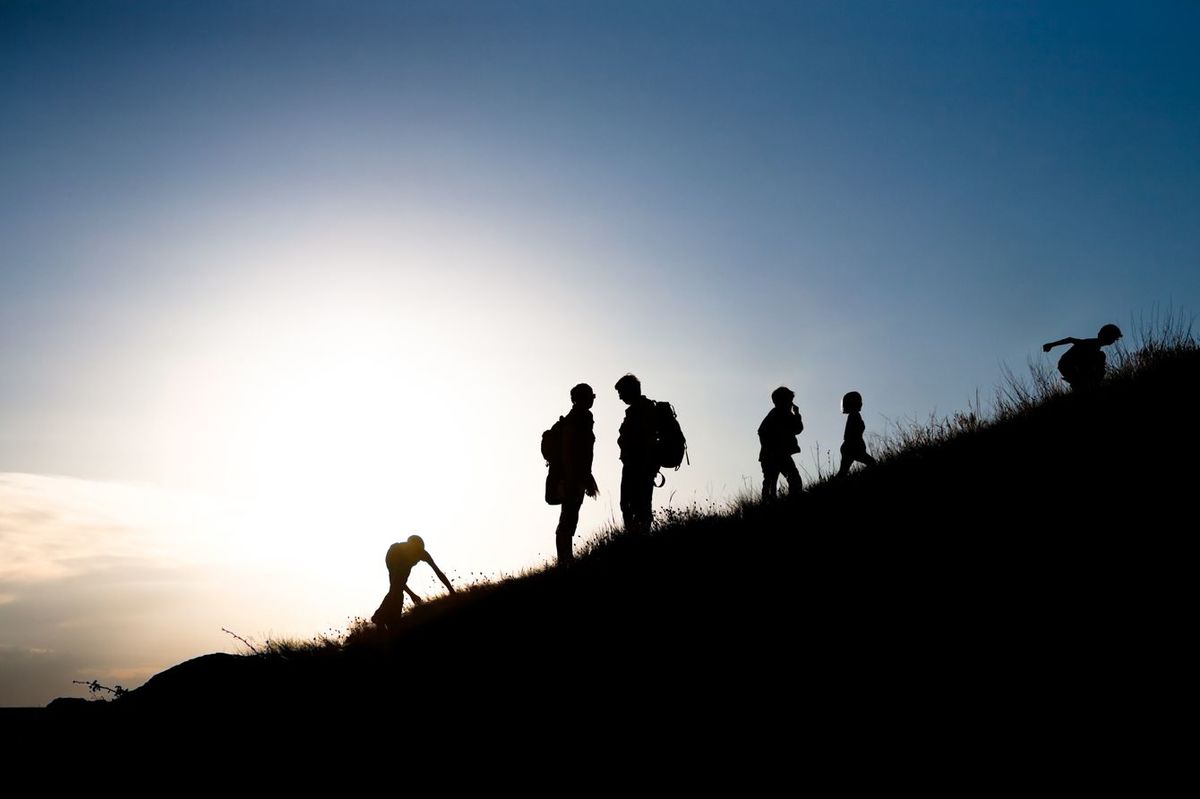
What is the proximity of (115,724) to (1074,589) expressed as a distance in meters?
9.64

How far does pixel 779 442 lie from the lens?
11555mm

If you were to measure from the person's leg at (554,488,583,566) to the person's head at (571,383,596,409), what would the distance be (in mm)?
1221

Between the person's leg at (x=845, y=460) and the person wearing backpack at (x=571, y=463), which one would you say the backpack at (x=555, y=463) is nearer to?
the person wearing backpack at (x=571, y=463)

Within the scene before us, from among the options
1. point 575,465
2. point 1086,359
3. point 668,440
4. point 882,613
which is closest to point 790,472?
point 668,440

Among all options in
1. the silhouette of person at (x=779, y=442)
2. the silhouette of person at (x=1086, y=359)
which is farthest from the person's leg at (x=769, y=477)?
the silhouette of person at (x=1086, y=359)

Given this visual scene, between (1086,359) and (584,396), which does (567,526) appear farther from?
(1086,359)

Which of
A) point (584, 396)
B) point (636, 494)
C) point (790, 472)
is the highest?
point (584, 396)

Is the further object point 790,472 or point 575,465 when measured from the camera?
point 790,472

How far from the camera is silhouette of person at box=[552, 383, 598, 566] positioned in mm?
10953

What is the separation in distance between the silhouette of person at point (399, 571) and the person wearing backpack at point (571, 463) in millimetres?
1856

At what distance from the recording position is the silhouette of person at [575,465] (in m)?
11.0

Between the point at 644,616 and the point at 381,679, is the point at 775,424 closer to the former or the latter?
the point at 644,616

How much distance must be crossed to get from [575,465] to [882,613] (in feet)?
18.8

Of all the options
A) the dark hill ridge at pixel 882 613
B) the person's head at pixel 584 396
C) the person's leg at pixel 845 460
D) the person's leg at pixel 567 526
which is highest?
the person's head at pixel 584 396
